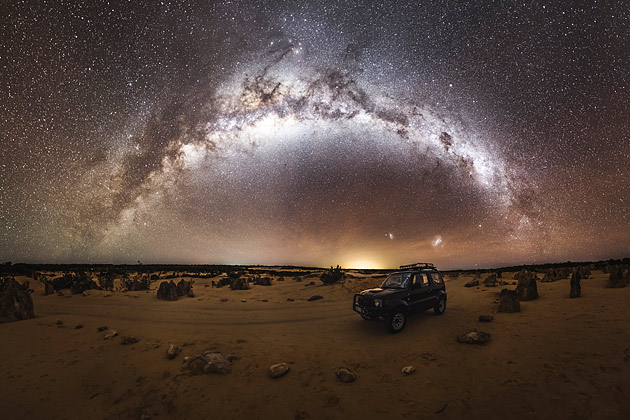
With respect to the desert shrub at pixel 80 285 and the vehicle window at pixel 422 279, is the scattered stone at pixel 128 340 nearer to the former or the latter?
the vehicle window at pixel 422 279

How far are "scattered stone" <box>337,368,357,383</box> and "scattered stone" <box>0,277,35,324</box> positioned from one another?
42.3ft

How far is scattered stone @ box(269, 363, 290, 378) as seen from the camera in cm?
667

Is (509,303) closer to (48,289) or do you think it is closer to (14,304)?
(14,304)

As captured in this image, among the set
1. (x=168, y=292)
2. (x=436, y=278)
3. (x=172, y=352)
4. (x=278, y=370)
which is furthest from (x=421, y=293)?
(x=168, y=292)

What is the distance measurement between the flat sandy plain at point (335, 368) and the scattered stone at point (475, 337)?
22 centimetres

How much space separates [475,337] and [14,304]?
54.0ft

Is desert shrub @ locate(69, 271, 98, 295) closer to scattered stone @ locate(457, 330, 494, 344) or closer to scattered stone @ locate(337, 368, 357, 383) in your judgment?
scattered stone @ locate(337, 368, 357, 383)

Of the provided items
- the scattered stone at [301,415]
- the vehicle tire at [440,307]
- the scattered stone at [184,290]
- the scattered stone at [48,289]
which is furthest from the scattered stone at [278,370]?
the scattered stone at [48,289]

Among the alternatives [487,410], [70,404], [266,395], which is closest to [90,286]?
[70,404]

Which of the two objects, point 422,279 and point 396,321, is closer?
point 396,321

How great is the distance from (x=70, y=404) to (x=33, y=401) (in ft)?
2.83

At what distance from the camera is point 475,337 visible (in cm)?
775

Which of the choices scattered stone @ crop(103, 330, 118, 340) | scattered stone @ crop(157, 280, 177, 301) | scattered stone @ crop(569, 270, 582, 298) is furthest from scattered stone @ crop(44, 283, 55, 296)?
scattered stone @ crop(569, 270, 582, 298)

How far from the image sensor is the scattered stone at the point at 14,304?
419 inches
